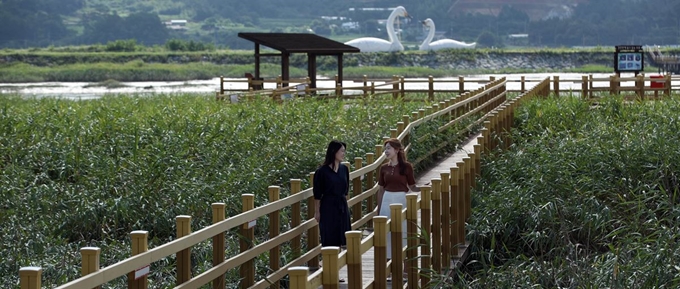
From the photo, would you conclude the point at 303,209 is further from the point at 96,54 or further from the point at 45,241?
the point at 96,54

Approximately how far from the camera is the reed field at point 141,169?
11.3m

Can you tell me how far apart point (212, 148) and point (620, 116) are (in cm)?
792

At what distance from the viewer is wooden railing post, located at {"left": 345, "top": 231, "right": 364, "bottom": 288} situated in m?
7.53

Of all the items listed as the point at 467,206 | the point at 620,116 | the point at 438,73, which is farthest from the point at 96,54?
the point at 467,206

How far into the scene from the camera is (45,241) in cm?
1131

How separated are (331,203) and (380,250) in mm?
1902

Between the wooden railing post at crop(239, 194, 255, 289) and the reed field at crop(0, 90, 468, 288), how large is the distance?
1.63ft

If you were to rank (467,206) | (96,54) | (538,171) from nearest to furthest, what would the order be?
(467,206) < (538,171) < (96,54)

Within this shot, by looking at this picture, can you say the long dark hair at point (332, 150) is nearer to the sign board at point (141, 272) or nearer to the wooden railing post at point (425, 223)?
the wooden railing post at point (425, 223)

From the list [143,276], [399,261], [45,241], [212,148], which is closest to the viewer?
[143,276]

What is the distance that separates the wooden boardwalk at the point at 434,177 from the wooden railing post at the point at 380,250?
478 millimetres

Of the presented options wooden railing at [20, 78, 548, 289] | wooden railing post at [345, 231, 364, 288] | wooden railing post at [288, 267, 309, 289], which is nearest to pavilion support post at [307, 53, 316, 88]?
wooden railing at [20, 78, 548, 289]

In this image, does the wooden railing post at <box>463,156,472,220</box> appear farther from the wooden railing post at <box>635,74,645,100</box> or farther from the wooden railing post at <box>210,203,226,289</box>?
the wooden railing post at <box>635,74,645,100</box>

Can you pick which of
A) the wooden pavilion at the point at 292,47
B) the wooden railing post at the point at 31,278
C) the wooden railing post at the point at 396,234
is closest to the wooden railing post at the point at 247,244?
the wooden railing post at the point at 396,234
